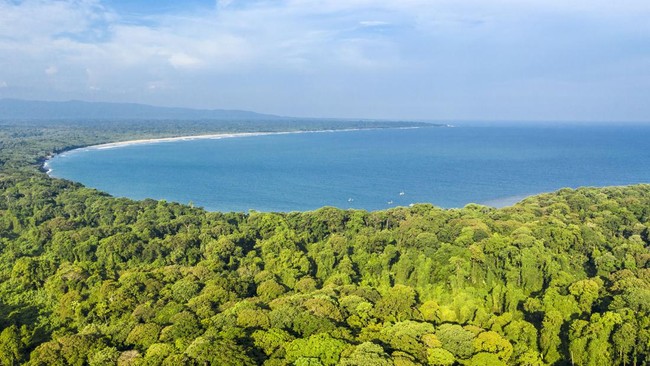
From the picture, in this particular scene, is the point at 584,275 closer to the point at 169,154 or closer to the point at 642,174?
the point at 642,174

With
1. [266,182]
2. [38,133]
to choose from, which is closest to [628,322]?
[266,182]

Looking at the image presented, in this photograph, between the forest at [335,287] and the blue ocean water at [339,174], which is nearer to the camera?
the forest at [335,287]

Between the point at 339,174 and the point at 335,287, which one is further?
the point at 339,174

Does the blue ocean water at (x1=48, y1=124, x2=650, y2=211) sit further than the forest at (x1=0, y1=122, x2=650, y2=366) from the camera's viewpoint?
Yes
